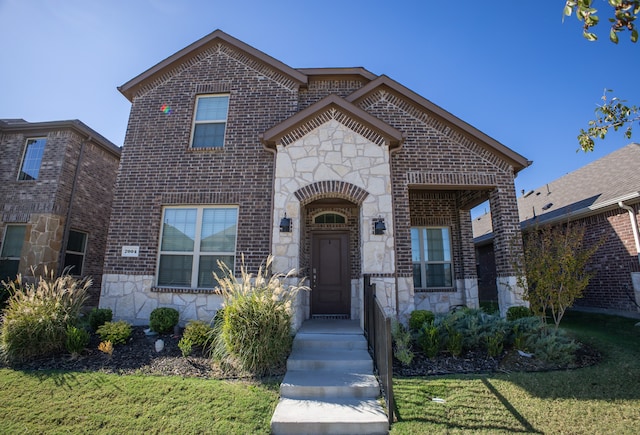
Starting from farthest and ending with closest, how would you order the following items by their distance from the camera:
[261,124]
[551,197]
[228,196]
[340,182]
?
[551,197] < [261,124] < [228,196] < [340,182]

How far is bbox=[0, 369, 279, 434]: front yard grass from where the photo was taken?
162 inches

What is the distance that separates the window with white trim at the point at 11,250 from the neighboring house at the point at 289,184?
4596 mm

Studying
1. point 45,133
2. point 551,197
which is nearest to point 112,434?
point 45,133

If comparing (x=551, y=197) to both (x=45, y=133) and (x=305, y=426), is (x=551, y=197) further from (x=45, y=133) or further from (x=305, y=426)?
(x=45, y=133)

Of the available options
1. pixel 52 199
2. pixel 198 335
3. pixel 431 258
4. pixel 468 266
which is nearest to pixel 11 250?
pixel 52 199

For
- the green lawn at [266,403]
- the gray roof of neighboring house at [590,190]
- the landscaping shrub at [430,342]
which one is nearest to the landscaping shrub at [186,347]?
the green lawn at [266,403]

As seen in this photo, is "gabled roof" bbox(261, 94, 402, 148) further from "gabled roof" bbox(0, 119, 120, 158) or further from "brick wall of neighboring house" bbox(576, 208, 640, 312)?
"gabled roof" bbox(0, 119, 120, 158)

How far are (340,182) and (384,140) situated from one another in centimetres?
149

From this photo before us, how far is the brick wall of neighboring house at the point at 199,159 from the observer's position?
8.25 m

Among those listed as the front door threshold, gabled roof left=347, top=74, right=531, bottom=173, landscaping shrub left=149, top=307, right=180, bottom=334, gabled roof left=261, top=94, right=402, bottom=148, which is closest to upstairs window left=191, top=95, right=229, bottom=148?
gabled roof left=261, top=94, right=402, bottom=148

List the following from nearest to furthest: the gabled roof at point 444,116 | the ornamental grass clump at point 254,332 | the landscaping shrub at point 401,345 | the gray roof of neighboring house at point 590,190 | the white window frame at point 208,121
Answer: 1. the ornamental grass clump at point 254,332
2. the landscaping shrub at point 401,345
3. the gabled roof at point 444,116
4. the white window frame at point 208,121
5. the gray roof of neighboring house at point 590,190

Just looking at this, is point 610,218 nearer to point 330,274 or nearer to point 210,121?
point 330,274

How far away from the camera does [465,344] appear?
609 cm

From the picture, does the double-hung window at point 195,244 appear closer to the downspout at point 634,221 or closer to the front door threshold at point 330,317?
the front door threshold at point 330,317
